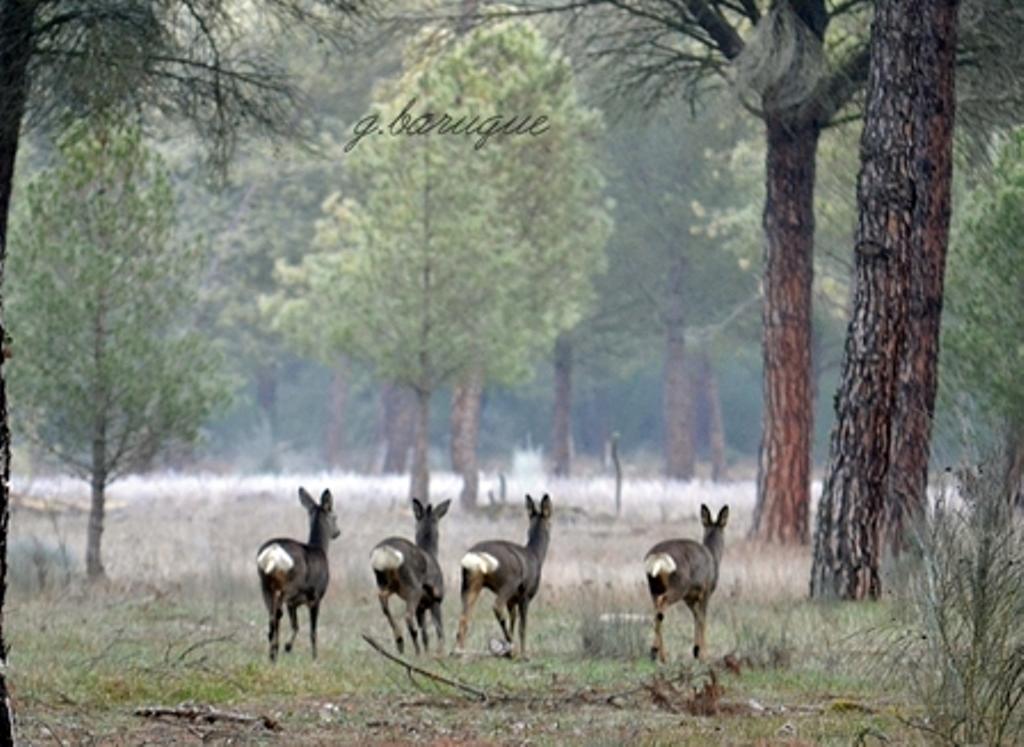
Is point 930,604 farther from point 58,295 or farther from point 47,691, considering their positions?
point 58,295

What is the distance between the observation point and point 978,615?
9.27 meters

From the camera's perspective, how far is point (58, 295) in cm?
2270

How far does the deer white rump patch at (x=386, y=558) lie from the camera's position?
1445cm

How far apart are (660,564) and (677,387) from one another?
A: 143ft

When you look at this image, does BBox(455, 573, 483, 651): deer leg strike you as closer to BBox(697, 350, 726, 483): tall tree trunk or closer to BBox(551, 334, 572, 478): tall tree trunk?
BBox(551, 334, 572, 478): tall tree trunk

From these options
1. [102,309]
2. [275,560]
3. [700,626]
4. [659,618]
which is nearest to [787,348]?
[102,309]

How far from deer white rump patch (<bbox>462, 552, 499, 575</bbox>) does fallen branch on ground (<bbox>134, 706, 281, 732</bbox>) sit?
3.57 metres

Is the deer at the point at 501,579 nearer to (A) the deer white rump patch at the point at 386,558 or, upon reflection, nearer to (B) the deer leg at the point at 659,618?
(A) the deer white rump patch at the point at 386,558

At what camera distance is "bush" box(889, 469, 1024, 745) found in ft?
30.3

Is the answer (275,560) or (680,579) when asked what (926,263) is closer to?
(680,579)

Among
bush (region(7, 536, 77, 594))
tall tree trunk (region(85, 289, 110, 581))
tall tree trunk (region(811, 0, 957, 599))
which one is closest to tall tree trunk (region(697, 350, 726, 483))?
bush (region(7, 536, 77, 594))

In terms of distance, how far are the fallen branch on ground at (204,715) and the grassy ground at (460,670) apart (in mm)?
57

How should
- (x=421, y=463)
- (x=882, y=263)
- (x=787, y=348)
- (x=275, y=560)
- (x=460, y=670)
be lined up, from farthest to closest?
1. (x=421, y=463)
2. (x=787, y=348)
3. (x=882, y=263)
4. (x=275, y=560)
5. (x=460, y=670)

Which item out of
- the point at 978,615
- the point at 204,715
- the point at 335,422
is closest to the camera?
the point at 978,615
